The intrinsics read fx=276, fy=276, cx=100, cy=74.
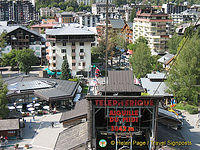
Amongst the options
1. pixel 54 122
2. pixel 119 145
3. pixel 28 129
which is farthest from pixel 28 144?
pixel 119 145

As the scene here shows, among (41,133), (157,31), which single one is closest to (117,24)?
(157,31)

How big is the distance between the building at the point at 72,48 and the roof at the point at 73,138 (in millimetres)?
32667

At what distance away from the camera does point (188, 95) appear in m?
37.1

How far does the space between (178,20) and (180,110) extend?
90.3m

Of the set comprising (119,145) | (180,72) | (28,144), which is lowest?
(28,144)

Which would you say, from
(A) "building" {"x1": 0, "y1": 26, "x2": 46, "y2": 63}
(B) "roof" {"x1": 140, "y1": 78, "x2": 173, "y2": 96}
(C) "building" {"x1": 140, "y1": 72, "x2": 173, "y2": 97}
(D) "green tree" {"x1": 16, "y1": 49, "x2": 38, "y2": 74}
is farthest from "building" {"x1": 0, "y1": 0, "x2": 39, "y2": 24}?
(B) "roof" {"x1": 140, "y1": 78, "x2": 173, "y2": 96}

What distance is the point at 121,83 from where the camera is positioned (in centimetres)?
2592

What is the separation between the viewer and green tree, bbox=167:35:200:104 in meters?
37.3

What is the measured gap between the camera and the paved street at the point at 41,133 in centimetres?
2736

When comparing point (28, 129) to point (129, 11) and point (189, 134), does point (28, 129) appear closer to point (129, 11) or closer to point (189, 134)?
point (189, 134)

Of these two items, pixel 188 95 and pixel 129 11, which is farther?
pixel 129 11

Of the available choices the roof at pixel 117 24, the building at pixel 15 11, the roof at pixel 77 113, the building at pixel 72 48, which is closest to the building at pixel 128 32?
the roof at pixel 117 24

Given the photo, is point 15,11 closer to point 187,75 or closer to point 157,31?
point 157,31

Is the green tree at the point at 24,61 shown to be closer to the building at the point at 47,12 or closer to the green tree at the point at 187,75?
the green tree at the point at 187,75
